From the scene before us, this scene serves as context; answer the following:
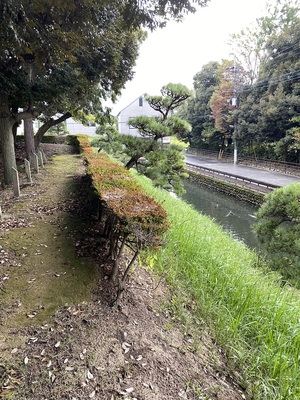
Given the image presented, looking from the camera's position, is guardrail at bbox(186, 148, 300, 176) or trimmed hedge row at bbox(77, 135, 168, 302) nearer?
trimmed hedge row at bbox(77, 135, 168, 302)

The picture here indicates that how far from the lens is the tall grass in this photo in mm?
2227

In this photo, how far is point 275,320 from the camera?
2.83 m

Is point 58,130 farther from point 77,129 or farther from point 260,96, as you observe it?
point 260,96

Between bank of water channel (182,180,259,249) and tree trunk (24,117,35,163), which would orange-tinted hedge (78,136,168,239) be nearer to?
bank of water channel (182,180,259,249)

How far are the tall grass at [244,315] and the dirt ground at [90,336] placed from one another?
0.63 feet

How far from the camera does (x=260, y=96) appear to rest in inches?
966

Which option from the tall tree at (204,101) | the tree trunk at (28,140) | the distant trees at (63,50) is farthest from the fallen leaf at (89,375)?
the tall tree at (204,101)

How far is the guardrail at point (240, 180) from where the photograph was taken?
1608 centimetres

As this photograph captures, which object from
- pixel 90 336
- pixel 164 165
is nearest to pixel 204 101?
pixel 164 165

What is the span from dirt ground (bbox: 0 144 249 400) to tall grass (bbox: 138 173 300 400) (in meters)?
0.19

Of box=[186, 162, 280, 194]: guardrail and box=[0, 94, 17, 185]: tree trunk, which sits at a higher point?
box=[0, 94, 17, 185]: tree trunk

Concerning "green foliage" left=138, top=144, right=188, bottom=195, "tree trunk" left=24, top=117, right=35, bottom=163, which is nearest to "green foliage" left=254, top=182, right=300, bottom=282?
"green foliage" left=138, top=144, right=188, bottom=195

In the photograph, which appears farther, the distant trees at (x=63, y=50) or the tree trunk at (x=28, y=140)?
the tree trunk at (x=28, y=140)

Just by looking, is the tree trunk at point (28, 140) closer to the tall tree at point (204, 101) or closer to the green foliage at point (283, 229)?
the green foliage at point (283, 229)
